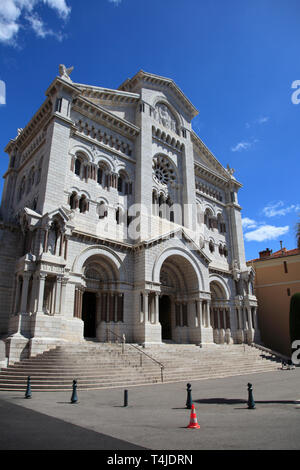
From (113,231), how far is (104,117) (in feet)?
A: 33.6

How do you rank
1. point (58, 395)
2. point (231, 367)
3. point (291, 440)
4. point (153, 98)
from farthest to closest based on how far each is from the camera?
point (153, 98)
point (231, 367)
point (58, 395)
point (291, 440)

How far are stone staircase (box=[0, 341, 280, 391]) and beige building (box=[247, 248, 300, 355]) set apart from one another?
1146cm

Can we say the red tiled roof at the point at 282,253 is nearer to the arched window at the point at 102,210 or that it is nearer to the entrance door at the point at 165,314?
the entrance door at the point at 165,314

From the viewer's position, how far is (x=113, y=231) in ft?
88.4

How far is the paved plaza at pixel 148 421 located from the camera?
648 cm

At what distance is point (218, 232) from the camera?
127ft

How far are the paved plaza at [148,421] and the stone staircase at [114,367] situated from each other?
166 centimetres

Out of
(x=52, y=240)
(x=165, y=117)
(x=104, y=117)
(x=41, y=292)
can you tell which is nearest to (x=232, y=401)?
(x=41, y=292)

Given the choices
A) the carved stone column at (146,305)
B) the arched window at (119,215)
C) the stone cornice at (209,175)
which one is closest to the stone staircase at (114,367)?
the carved stone column at (146,305)

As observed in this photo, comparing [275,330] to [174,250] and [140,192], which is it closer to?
[174,250]

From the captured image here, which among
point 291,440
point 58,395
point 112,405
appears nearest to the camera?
point 291,440

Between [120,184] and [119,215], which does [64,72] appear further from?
[119,215]

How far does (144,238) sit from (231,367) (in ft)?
38.3
